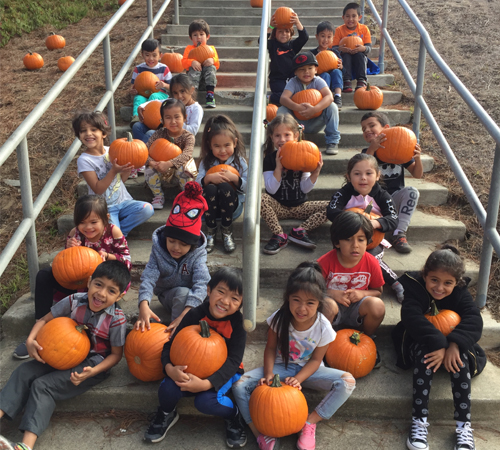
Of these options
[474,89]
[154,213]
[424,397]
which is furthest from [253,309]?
[474,89]

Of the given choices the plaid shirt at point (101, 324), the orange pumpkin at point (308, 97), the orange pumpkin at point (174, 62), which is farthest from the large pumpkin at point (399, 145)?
the orange pumpkin at point (174, 62)

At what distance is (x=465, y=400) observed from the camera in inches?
117

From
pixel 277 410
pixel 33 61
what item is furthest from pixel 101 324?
pixel 33 61

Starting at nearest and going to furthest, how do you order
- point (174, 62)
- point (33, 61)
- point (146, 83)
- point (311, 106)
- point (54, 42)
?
point (311, 106), point (146, 83), point (174, 62), point (33, 61), point (54, 42)

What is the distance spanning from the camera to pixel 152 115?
203 inches

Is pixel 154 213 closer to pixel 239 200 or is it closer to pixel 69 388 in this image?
pixel 239 200

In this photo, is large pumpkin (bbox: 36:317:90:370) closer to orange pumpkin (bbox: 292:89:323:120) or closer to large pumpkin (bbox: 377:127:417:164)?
large pumpkin (bbox: 377:127:417:164)

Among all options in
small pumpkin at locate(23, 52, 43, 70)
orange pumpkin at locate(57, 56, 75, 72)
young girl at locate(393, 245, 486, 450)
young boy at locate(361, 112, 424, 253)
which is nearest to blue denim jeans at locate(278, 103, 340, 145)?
young boy at locate(361, 112, 424, 253)

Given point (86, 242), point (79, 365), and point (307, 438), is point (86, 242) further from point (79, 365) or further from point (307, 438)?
point (307, 438)

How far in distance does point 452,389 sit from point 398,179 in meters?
1.89

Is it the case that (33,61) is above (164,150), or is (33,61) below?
above

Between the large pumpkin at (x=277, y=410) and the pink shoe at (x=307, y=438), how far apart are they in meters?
0.06

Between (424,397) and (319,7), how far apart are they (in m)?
6.48

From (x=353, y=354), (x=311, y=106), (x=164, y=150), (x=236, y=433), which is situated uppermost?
(x=311, y=106)
